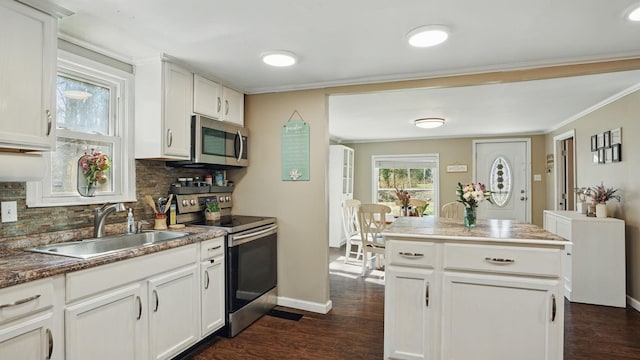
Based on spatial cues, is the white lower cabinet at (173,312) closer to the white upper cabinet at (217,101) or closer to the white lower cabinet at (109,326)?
the white lower cabinet at (109,326)

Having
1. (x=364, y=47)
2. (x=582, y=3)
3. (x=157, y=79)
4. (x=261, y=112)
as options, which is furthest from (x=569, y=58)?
(x=157, y=79)

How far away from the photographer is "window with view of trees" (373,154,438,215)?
7055 mm

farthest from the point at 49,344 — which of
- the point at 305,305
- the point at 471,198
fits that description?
Answer: the point at 471,198

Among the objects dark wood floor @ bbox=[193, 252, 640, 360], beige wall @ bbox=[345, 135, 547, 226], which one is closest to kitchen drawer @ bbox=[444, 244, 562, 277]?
dark wood floor @ bbox=[193, 252, 640, 360]

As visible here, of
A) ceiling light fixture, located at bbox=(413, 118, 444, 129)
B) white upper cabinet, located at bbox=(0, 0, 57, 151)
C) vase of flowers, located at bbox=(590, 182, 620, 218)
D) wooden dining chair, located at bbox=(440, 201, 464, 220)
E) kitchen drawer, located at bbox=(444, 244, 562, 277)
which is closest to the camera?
white upper cabinet, located at bbox=(0, 0, 57, 151)

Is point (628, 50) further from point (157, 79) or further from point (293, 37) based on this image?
point (157, 79)

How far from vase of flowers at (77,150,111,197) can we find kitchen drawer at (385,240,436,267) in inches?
81.3

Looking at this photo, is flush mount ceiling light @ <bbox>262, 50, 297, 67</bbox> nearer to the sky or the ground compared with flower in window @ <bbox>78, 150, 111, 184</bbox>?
nearer to the sky

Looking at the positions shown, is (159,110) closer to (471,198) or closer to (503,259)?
(471,198)

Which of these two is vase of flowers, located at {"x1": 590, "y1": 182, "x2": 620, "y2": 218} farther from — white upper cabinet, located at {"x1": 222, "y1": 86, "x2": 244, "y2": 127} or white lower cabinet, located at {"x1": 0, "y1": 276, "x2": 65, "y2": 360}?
white lower cabinet, located at {"x1": 0, "y1": 276, "x2": 65, "y2": 360}

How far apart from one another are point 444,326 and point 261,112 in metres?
2.54

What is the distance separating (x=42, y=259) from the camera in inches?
66.0

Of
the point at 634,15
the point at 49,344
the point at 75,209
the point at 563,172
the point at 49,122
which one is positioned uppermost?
the point at 634,15

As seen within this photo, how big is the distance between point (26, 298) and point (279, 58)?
2016 millimetres
